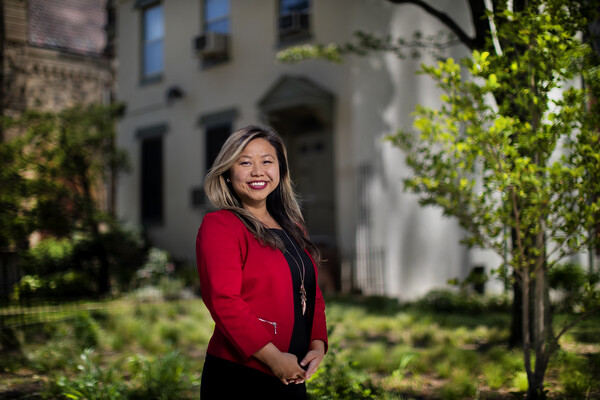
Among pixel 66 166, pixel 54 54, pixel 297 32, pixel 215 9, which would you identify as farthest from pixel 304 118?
pixel 54 54

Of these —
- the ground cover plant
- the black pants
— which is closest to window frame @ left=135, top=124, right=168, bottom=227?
the ground cover plant

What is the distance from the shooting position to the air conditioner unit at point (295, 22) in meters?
12.0

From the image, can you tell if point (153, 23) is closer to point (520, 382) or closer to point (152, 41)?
point (152, 41)

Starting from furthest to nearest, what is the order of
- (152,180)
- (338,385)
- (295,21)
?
(152,180) → (295,21) → (338,385)

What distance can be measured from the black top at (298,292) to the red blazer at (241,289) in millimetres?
39

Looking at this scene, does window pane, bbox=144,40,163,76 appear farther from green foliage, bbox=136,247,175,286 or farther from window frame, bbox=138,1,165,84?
green foliage, bbox=136,247,175,286

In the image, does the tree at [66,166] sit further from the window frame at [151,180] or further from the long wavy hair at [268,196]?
the long wavy hair at [268,196]

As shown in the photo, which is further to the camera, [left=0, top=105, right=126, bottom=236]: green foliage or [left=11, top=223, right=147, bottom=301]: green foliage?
[left=11, top=223, right=147, bottom=301]: green foliage

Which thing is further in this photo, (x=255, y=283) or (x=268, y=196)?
(x=268, y=196)

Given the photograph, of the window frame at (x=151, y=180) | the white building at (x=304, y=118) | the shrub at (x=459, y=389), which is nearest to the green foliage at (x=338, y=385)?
the shrub at (x=459, y=389)

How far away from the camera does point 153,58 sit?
1594cm

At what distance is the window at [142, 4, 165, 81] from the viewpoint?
15742 millimetres

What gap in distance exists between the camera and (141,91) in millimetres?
15953

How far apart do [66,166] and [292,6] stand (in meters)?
5.61
